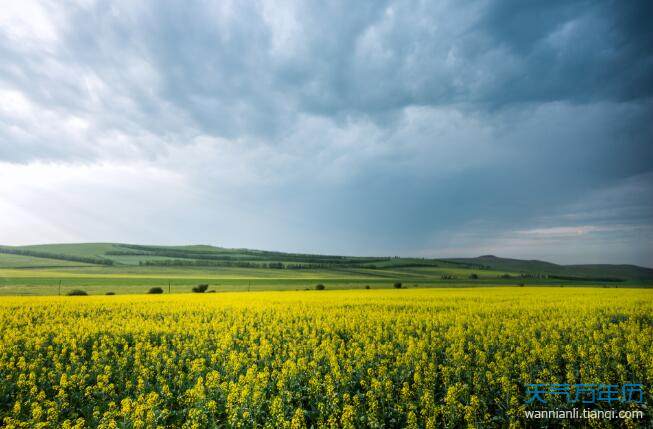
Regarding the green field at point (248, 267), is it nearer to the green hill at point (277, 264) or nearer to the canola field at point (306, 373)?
the green hill at point (277, 264)

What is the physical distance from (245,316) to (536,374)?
15459mm

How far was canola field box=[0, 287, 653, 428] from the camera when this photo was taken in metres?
7.89

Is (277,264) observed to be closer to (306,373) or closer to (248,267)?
(248,267)

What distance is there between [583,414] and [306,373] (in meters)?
7.15

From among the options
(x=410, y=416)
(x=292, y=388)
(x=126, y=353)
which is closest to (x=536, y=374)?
(x=410, y=416)

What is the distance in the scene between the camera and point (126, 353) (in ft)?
42.2

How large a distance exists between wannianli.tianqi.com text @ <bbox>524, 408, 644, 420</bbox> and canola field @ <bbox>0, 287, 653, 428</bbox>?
161 millimetres

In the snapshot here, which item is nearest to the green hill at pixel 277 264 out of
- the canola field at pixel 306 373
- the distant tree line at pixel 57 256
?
the distant tree line at pixel 57 256

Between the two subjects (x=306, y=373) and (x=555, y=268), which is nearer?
(x=306, y=373)

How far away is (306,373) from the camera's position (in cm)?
1021

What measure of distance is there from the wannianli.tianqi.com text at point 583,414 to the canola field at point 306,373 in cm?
16

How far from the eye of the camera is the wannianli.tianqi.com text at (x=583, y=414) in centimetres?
750

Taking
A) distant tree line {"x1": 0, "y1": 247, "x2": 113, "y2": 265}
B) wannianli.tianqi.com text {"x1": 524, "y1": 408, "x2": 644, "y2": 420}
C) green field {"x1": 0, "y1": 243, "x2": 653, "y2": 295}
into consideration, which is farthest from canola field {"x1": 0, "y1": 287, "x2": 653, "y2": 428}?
distant tree line {"x1": 0, "y1": 247, "x2": 113, "y2": 265}

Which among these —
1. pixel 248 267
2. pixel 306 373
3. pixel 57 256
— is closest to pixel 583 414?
pixel 306 373
